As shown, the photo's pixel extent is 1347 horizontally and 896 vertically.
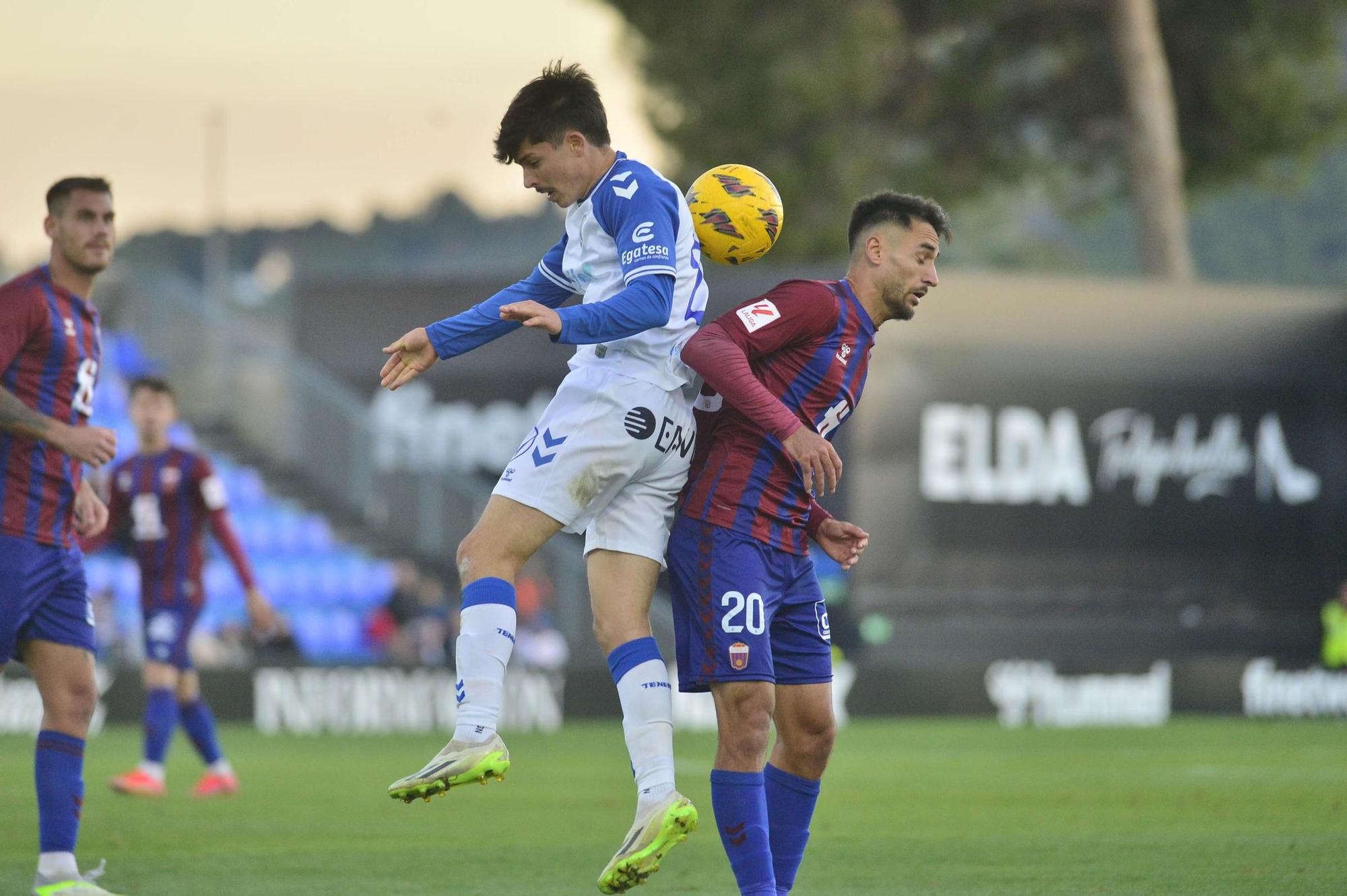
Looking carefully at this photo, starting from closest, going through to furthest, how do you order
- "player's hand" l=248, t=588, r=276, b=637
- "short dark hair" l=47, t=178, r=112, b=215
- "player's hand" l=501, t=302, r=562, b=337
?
"player's hand" l=501, t=302, r=562, b=337 < "short dark hair" l=47, t=178, r=112, b=215 < "player's hand" l=248, t=588, r=276, b=637

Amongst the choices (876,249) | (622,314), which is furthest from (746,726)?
(876,249)

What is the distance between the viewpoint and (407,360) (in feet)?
18.5

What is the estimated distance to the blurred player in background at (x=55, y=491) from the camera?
649 cm

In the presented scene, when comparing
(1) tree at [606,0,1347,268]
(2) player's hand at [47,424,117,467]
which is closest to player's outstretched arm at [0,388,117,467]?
(2) player's hand at [47,424,117,467]

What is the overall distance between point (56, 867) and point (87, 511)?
133 centimetres

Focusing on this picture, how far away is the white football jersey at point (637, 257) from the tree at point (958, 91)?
21.5 metres

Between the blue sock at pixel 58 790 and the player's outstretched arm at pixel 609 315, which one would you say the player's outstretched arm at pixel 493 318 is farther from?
the blue sock at pixel 58 790

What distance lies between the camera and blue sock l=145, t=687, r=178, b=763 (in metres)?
10.9

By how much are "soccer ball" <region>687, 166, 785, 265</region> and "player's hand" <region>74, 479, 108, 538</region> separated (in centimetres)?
255

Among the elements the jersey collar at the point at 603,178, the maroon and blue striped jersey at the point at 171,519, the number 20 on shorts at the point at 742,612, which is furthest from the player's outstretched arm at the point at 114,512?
the number 20 on shorts at the point at 742,612

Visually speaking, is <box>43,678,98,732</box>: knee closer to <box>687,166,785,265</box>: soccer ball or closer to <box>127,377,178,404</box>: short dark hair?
<box>687,166,785,265</box>: soccer ball

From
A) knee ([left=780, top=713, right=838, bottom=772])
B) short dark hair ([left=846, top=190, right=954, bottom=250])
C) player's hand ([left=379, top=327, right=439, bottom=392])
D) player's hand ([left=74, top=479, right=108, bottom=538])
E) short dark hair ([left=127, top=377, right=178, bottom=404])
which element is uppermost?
short dark hair ([left=127, top=377, right=178, bottom=404])

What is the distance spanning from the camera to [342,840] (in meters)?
8.86

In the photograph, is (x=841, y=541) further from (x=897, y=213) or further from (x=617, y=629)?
(x=897, y=213)
